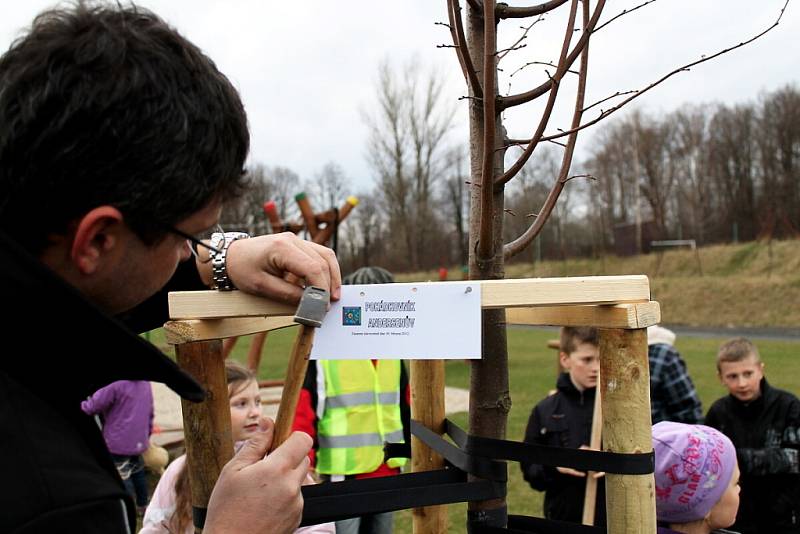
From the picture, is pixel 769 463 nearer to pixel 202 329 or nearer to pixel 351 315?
pixel 351 315

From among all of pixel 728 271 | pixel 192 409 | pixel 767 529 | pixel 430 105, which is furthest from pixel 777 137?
pixel 192 409

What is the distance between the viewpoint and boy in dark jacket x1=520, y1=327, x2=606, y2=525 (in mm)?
3682

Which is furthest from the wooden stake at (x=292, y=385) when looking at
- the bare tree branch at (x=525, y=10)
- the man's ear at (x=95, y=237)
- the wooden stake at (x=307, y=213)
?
the wooden stake at (x=307, y=213)

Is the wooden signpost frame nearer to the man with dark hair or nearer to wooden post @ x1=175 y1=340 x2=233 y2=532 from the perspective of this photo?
wooden post @ x1=175 y1=340 x2=233 y2=532

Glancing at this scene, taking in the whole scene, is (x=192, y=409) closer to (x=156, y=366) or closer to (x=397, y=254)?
(x=156, y=366)

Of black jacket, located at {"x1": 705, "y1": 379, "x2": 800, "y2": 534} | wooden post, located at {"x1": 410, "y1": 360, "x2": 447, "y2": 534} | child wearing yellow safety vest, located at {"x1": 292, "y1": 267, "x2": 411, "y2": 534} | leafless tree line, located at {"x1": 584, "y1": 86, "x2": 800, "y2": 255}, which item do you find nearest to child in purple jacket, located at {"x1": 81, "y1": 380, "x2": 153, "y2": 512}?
child wearing yellow safety vest, located at {"x1": 292, "y1": 267, "x2": 411, "y2": 534}

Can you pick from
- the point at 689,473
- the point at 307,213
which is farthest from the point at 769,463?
the point at 307,213

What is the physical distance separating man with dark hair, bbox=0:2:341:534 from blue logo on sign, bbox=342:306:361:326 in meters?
0.34

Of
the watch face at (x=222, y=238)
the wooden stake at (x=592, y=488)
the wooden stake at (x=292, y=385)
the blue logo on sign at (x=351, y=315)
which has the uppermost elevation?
the watch face at (x=222, y=238)

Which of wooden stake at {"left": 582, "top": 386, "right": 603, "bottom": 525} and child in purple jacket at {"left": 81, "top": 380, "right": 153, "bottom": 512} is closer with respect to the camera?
wooden stake at {"left": 582, "top": 386, "right": 603, "bottom": 525}

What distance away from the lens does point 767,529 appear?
146 inches

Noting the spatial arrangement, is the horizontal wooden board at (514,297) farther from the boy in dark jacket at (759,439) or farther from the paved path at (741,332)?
the paved path at (741,332)

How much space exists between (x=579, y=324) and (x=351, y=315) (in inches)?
19.4

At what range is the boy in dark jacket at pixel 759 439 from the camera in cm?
373
